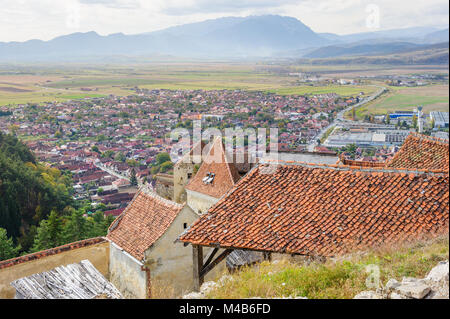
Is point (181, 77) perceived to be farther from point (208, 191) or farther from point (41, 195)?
point (208, 191)

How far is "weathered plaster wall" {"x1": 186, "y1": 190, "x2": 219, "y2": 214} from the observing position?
1472cm

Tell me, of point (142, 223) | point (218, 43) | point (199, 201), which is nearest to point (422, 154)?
point (142, 223)

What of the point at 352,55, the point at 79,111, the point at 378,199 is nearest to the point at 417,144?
the point at 378,199

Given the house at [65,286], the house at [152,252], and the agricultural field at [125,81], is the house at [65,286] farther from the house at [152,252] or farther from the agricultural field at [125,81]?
the agricultural field at [125,81]

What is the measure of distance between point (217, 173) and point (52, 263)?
5729 mm

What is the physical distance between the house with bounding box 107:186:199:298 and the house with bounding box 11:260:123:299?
1.14 m

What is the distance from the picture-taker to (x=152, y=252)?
34.1ft

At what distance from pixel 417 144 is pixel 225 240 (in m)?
5.03

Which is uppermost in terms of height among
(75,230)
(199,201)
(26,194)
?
(199,201)

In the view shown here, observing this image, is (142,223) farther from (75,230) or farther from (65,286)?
(75,230)

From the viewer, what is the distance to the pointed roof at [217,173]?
1442 cm

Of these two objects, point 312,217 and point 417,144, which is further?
point 417,144

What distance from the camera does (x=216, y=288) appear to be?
6.48m

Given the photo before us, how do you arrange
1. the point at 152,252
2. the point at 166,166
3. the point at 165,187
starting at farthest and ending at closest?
the point at 166,166 → the point at 165,187 → the point at 152,252
